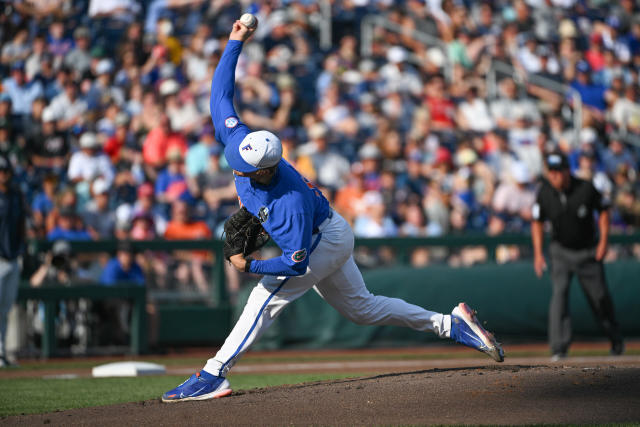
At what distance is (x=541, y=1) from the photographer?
19.5 m

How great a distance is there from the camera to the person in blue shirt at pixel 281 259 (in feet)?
19.2

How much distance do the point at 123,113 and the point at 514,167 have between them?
6162mm

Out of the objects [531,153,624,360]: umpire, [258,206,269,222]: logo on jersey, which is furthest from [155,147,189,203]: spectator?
[258,206,269,222]: logo on jersey

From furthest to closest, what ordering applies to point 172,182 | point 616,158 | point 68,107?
point 616,158 < point 68,107 < point 172,182

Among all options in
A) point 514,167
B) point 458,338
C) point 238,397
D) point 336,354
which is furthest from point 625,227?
point 238,397

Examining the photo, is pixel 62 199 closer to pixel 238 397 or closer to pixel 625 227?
pixel 238 397

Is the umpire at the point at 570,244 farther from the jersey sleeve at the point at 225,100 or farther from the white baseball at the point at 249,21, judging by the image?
the jersey sleeve at the point at 225,100

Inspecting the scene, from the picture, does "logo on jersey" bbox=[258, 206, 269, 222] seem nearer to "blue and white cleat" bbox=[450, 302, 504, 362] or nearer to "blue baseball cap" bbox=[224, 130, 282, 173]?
"blue baseball cap" bbox=[224, 130, 282, 173]

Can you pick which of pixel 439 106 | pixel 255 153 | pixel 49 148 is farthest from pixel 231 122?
pixel 439 106

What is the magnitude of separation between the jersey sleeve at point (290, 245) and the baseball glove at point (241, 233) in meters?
0.18

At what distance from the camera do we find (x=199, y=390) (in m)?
6.15

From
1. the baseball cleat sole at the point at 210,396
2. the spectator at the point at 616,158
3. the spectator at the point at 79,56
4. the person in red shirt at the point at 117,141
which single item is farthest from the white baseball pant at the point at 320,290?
the spectator at the point at 616,158

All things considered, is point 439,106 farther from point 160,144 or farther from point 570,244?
point 570,244

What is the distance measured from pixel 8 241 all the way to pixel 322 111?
6.80m
